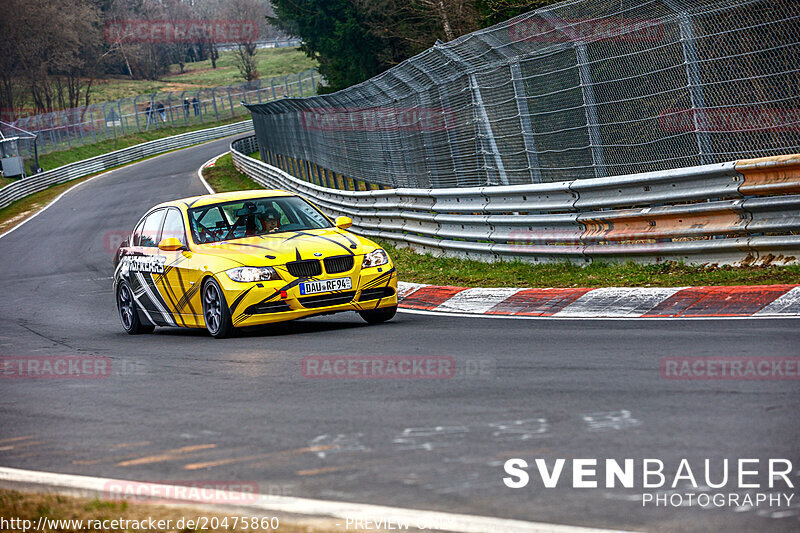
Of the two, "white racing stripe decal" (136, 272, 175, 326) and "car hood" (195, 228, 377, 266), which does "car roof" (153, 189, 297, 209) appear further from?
"white racing stripe decal" (136, 272, 175, 326)

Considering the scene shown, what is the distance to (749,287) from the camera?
9.30 meters

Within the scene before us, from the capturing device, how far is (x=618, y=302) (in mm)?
9844

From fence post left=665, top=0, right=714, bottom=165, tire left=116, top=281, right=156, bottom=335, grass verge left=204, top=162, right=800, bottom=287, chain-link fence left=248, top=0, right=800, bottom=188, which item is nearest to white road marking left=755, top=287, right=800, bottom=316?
grass verge left=204, top=162, right=800, bottom=287

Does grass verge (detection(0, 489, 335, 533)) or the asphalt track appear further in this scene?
the asphalt track

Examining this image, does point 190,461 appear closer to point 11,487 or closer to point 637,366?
point 11,487

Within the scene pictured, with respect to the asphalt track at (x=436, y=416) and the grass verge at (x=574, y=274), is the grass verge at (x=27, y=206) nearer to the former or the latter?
the grass verge at (x=574, y=274)

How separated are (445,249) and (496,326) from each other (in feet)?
19.8

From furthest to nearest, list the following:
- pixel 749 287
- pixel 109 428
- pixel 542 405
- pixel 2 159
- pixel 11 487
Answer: pixel 2 159
pixel 749 287
pixel 109 428
pixel 542 405
pixel 11 487

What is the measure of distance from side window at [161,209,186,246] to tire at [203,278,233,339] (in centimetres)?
94

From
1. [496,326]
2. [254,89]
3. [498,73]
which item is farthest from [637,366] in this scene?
[254,89]

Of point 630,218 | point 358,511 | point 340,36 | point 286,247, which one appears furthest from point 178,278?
point 340,36

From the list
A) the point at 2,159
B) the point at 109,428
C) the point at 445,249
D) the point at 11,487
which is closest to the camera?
the point at 11,487

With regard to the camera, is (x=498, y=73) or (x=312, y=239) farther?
(x=498, y=73)

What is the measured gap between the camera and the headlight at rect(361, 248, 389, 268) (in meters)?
10.3
